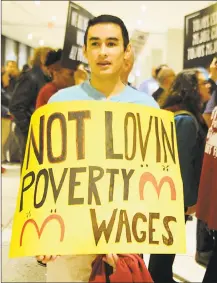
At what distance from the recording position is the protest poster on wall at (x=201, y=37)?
1.81m

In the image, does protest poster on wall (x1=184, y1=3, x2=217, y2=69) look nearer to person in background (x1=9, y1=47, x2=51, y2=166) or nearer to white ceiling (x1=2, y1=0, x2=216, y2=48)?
person in background (x1=9, y1=47, x2=51, y2=166)

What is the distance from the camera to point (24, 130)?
3.27m

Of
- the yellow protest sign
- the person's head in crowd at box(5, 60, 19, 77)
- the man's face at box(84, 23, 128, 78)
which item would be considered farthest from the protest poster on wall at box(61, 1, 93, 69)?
the person's head in crowd at box(5, 60, 19, 77)

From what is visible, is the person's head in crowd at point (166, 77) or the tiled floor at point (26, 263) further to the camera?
the person's head in crowd at point (166, 77)

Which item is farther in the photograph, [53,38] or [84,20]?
[53,38]

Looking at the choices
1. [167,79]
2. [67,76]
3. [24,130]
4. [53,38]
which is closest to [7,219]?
[24,130]

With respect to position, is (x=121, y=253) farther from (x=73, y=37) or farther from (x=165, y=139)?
(x=73, y=37)

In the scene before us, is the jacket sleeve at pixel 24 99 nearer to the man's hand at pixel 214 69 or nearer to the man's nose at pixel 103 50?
the man's hand at pixel 214 69

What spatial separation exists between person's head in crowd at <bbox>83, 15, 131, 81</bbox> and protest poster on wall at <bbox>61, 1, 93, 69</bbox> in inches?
24.5

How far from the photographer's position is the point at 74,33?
1.92 meters

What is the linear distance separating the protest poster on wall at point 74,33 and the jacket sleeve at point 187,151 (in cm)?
57

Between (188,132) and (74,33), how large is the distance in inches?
27.7

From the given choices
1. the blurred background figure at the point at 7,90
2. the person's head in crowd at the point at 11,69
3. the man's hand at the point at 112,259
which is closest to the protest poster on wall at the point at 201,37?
the man's hand at the point at 112,259

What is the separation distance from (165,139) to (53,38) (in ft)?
33.5
